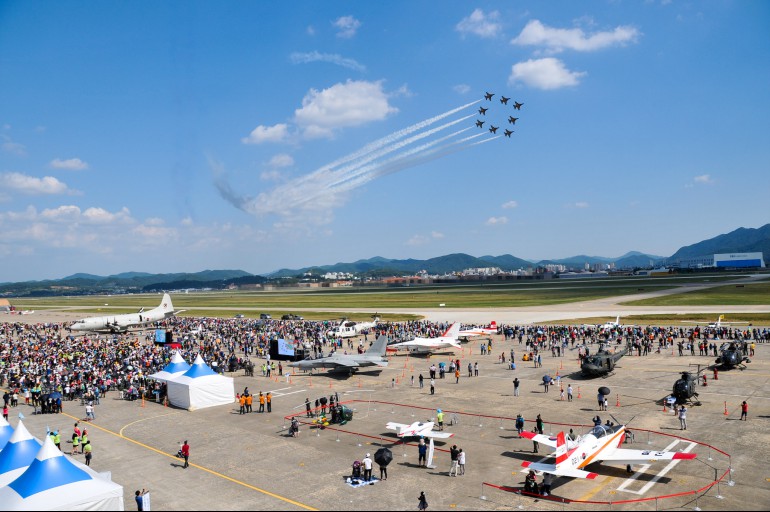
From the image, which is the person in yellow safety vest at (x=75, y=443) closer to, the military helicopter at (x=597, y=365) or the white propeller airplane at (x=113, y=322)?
the military helicopter at (x=597, y=365)

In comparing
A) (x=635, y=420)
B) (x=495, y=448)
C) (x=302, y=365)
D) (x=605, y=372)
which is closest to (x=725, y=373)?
(x=605, y=372)

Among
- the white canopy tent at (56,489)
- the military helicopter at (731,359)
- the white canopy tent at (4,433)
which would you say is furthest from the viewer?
the military helicopter at (731,359)

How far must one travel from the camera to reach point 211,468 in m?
22.0

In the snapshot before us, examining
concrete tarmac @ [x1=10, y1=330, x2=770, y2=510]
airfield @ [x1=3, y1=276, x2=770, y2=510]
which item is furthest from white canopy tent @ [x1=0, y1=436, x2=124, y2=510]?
airfield @ [x1=3, y1=276, x2=770, y2=510]

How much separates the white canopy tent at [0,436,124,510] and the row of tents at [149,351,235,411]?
16625 millimetres

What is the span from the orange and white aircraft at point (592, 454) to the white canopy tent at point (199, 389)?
22.5 metres

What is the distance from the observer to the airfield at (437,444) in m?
18.3

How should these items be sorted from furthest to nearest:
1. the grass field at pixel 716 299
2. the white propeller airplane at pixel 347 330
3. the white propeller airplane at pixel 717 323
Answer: the grass field at pixel 716 299
the white propeller airplane at pixel 347 330
the white propeller airplane at pixel 717 323

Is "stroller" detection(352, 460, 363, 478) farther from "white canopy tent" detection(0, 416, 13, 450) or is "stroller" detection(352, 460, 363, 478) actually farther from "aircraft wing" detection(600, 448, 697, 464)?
"white canopy tent" detection(0, 416, 13, 450)

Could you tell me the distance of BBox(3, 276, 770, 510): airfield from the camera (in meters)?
18.3

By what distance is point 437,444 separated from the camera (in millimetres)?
24938

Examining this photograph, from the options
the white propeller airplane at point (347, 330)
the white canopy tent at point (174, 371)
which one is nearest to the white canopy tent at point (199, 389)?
the white canopy tent at point (174, 371)

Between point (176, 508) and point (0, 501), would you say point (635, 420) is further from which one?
point (0, 501)

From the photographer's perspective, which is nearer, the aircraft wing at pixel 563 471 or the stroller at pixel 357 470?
the aircraft wing at pixel 563 471
